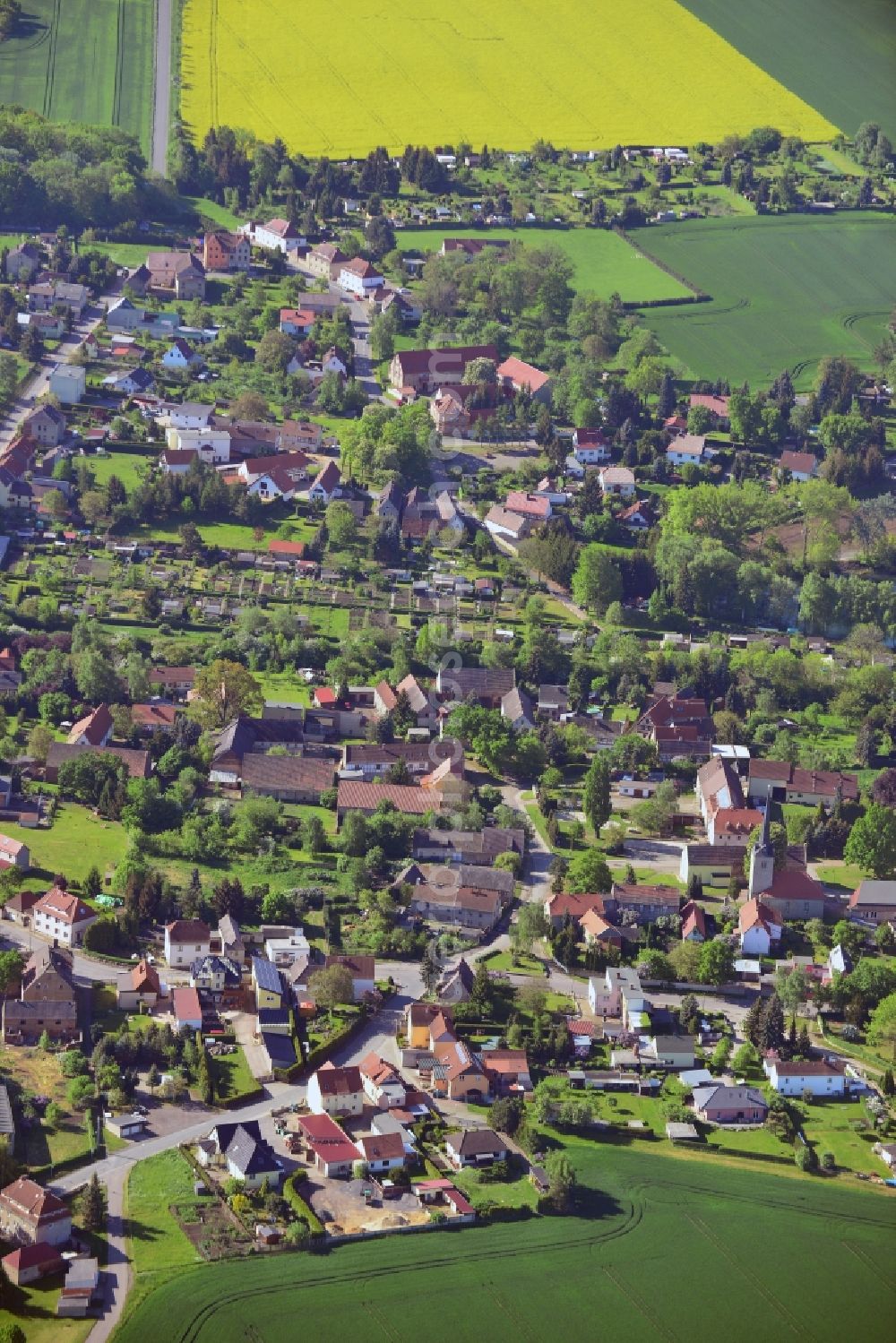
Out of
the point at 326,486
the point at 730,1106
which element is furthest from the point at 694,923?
the point at 326,486

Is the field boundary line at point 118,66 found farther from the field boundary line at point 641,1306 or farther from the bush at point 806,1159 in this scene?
the field boundary line at point 641,1306

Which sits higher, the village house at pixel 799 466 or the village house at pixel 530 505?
the village house at pixel 799 466

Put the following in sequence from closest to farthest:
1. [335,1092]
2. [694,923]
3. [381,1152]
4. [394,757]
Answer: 1. [381,1152]
2. [335,1092]
3. [694,923]
4. [394,757]

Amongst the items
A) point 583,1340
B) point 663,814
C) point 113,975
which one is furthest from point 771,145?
point 583,1340

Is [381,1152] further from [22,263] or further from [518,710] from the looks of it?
[22,263]

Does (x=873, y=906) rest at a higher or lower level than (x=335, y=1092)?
higher

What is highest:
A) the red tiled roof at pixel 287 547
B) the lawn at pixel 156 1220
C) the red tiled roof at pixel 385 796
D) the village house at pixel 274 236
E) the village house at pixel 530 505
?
the village house at pixel 274 236

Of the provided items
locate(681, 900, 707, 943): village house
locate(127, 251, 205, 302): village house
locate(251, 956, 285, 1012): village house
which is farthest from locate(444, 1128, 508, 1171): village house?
locate(127, 251, 205, 302): village house

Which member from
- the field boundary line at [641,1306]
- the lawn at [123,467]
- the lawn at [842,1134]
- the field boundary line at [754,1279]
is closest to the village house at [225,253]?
the lawn at [123,467]
